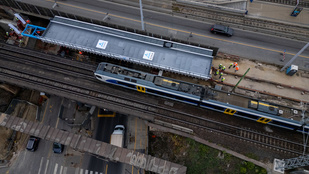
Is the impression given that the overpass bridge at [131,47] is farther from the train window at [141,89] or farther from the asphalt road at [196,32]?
the asphalt road at [196,32]

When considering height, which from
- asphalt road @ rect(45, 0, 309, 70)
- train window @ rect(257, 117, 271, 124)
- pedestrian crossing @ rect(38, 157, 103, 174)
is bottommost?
pedestrian crossing @ rect(38, 157, 103, 174)

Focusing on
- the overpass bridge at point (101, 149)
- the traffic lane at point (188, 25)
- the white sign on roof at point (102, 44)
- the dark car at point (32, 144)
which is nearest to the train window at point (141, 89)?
the overpass bridge at point (101, 149)

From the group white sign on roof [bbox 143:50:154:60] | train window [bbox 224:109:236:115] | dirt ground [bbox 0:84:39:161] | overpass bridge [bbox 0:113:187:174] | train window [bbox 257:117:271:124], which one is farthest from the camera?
dirt ground [bbox 0:84:39:161]

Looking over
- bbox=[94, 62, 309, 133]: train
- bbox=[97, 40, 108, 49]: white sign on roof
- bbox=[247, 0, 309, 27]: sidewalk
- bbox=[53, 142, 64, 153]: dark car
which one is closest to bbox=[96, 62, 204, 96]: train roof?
bbox=[94, 62, 309, 133]: train

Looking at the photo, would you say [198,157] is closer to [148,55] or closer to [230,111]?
[230,111]

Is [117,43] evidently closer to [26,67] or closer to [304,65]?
[26,67]

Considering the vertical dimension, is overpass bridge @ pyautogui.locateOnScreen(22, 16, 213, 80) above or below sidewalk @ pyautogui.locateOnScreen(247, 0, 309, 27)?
below

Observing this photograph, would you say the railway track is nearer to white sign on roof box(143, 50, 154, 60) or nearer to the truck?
the truck

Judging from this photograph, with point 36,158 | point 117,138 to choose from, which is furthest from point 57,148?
point 117,138
